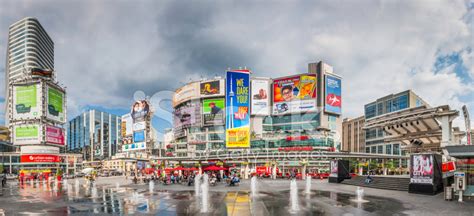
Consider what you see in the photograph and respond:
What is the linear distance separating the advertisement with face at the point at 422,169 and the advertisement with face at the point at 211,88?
90.6m

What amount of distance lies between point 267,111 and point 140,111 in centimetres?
4594

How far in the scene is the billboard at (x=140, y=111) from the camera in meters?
118

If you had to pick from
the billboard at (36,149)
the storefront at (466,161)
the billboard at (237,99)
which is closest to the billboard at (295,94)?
the billboard at (237,99)

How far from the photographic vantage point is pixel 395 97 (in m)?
115

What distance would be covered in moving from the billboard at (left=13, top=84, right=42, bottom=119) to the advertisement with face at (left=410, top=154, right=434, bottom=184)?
93.9 metres

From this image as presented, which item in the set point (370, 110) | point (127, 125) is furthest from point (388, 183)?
point (127, 125)

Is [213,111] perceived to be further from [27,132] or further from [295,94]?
[27,132]

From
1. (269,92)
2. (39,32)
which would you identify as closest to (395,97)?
(269,92)

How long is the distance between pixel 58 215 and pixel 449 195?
23.7 metres

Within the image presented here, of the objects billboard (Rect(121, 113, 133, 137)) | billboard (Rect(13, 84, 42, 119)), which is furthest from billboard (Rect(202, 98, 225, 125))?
billboard (Rect(13, 84, 42, 119))

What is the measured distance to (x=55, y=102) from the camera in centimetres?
9631

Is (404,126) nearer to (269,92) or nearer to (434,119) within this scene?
(434,119)

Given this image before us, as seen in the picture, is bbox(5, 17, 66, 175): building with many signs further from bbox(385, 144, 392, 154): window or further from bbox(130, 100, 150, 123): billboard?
bbox(385, 144, 392, 154): window

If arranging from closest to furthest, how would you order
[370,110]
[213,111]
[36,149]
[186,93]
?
[36,149] → [213,111] → [186,93] → [370,110]
